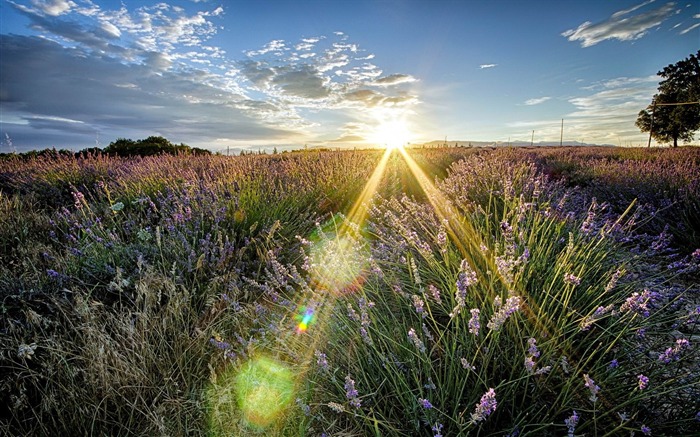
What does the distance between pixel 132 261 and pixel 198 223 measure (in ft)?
1.97

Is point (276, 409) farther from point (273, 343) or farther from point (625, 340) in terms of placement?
point (625, 340)

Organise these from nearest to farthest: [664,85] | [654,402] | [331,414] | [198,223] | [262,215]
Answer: [654,402], [331,414], [198,223], [262,215], [664,85]

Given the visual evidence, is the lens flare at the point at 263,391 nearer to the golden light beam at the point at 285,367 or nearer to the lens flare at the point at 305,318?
the golden light beam at the point at 285,367

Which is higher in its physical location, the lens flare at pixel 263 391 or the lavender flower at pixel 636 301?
the lavender flower at pixel 636 301

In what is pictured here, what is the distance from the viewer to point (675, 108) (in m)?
33.2

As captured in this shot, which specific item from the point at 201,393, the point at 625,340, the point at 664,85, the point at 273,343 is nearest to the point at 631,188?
the point at 625,340

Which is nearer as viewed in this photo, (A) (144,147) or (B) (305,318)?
(B) (305,318)

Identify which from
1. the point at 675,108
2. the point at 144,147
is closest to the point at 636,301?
the point at 144,147

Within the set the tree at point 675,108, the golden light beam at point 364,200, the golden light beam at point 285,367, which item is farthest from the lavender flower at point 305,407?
the tree at point 675,108

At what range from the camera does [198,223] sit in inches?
117

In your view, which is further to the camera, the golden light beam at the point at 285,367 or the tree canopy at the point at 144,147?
the tree canopy at the point at 144,147

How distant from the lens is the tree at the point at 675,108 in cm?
3234

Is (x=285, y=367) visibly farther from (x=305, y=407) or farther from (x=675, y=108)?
(x=675, y=108)

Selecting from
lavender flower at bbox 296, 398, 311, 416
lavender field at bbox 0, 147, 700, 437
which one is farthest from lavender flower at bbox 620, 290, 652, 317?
lavender flower at bbox 296, 398, 311, 416
